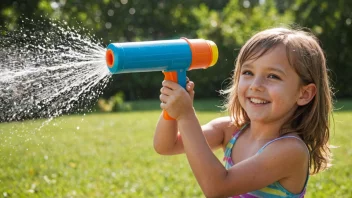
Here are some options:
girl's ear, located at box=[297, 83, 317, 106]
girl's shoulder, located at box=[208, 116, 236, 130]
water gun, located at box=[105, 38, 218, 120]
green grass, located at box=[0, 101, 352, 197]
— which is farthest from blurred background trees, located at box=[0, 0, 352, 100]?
girl's ear, located at box=[297, 83, 317, 106]

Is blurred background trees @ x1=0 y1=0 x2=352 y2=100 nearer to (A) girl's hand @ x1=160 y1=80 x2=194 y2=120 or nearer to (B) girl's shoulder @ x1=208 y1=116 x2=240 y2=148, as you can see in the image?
(B) girl's shoulder @ x1=208 y1=116 x2=240 y2=148

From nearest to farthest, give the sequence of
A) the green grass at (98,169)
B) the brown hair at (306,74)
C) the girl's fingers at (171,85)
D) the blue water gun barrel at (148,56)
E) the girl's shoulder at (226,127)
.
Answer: the blue water gun barrel at (148,56) < the girl's fingers at (171,85) < the brown hair at (306,74) < the girl's shoulder at (226,127) < the green grass at (98,169)

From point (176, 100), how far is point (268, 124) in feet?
1.96

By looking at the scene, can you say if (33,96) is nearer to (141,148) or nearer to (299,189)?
(299,189)

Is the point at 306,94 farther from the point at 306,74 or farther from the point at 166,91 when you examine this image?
the point at 166,91

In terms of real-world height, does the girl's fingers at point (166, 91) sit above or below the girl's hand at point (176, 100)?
above

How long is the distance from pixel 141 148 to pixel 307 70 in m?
5.30

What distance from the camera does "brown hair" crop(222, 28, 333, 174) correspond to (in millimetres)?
2672

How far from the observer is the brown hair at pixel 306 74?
2.67 m

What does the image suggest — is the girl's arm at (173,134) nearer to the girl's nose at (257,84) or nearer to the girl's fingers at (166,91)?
the girl's fingers at (166,91)

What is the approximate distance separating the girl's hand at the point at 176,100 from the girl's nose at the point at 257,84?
0.34m

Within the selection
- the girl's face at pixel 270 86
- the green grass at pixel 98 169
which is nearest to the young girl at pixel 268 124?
the girl's face at pixel 270 86

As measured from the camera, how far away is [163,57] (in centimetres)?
249

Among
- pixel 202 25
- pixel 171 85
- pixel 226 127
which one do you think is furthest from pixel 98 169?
pixel 202 25
